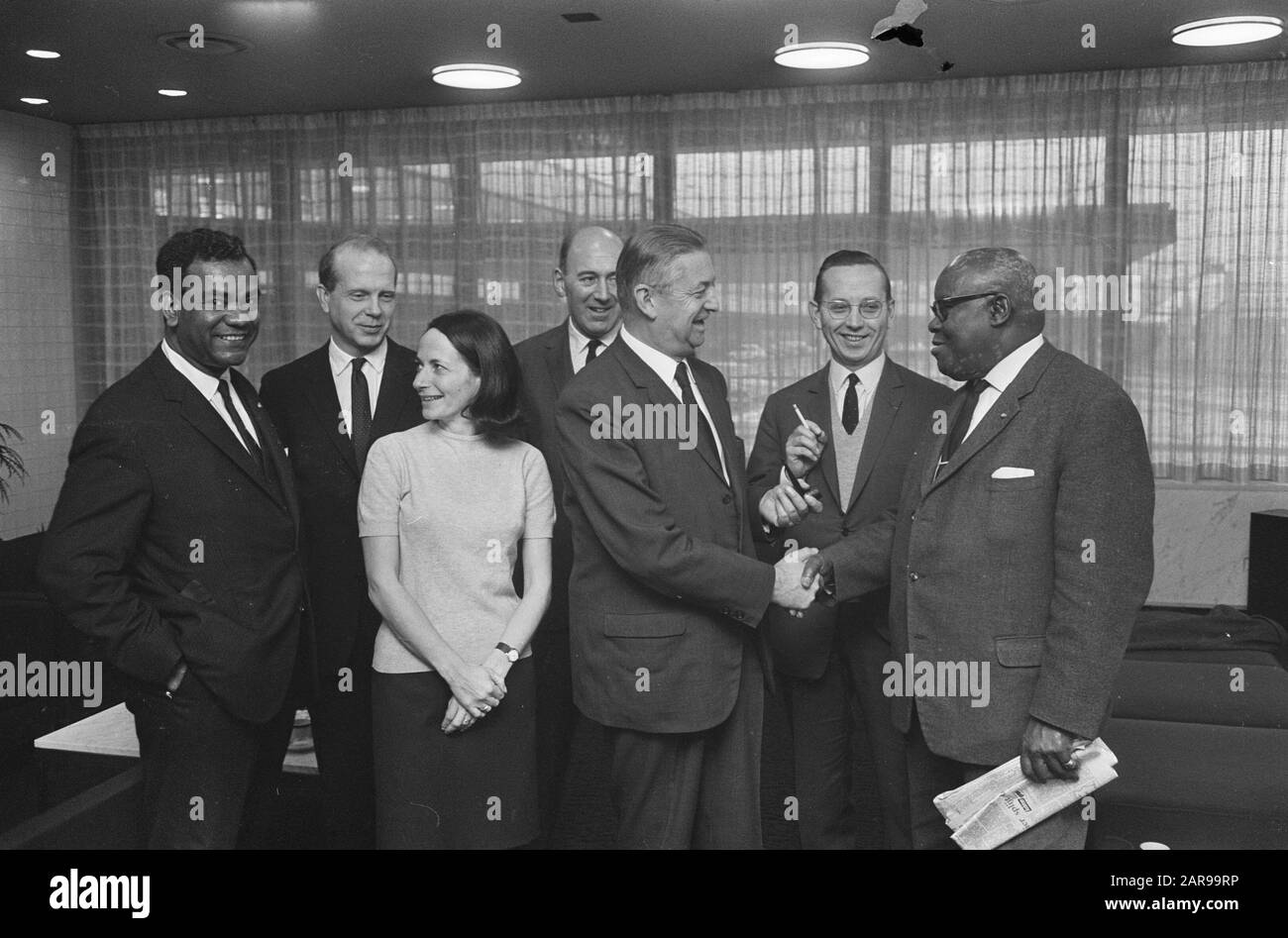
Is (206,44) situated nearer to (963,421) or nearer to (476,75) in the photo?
(476,75)

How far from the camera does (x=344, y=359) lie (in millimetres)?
2869

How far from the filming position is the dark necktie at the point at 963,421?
227cm

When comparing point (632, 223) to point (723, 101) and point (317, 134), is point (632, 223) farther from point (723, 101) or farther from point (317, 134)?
point (317, 134)

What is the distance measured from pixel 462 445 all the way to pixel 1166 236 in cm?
416

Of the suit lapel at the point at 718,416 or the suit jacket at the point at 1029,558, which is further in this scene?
the suit lapel at the point at 718,416

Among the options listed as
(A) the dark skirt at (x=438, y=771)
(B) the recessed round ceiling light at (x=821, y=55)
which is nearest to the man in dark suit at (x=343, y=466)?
(A) the dark skirt at (x=438, y=771)

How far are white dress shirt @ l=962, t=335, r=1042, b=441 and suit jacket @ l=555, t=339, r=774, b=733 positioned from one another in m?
0.59

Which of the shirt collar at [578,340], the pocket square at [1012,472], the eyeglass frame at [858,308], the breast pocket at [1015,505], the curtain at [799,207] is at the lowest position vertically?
the breast pocket at [1015,505]

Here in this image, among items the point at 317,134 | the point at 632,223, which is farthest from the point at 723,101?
the point at 317,134

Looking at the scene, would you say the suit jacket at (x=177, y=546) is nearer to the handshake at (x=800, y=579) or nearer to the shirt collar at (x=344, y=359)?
the shirt collar at (x=344, y=359)

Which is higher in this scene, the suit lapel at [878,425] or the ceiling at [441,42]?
the ceiling at [441,42]

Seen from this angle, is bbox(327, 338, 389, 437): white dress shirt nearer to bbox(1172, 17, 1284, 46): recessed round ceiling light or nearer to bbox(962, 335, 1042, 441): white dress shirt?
bbox(962, 335, 1042, 441): white dress shirt

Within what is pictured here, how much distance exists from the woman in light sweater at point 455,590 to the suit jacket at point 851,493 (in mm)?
644
